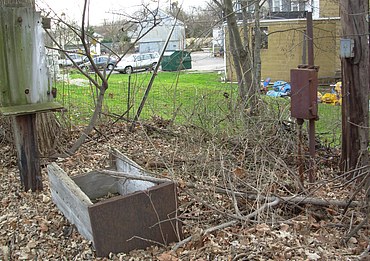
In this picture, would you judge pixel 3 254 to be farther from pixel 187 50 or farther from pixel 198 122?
pixel 187 50

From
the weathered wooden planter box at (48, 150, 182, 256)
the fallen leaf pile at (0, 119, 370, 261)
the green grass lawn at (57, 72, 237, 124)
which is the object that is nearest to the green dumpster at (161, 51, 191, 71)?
the green grass lawn at (57, 72, 237, 124)

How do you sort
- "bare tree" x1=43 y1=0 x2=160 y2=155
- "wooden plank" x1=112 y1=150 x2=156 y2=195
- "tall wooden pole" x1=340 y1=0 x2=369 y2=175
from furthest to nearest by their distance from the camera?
"bare tree" x1=43 y1=0 x2=160 y2=155, "tall wooden pole" x1=340 y1=0 x2=369 y2=175, "wooden plank" x1=112 y1=150 x2=156 y2=195

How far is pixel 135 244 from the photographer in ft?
12.0

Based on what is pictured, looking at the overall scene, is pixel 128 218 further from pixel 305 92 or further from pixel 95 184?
pixel 305 92

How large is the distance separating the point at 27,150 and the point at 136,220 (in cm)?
195

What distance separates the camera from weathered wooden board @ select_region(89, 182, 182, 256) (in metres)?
3.53

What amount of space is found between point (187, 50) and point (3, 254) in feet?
16.1

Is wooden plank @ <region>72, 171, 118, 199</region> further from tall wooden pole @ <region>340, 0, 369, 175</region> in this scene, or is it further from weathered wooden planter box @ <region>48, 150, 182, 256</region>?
tall wooden pole @ <region>340, 0, 369, 175</region>

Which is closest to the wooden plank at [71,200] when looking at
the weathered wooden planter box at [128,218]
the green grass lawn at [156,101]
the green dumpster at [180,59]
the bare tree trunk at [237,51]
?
the weathered wooden planter box at [128,218]

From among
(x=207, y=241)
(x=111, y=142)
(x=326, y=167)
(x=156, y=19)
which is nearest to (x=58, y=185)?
(x=207, y=241)

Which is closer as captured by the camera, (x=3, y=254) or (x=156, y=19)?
(x=3, y=254)

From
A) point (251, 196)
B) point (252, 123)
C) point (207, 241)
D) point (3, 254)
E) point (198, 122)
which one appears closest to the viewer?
point (207, 241)

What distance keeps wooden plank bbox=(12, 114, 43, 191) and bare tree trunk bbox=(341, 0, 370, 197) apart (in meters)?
3.70

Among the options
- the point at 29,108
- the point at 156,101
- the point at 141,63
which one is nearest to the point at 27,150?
the point at 29,108
